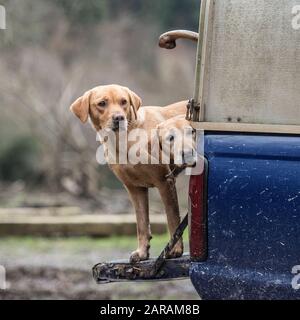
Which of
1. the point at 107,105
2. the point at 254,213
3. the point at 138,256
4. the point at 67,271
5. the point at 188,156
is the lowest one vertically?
the point at 67,271

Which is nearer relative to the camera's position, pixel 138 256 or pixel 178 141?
pixel 178 141

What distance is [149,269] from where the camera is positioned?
529cm

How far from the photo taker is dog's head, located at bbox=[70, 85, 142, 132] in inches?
221

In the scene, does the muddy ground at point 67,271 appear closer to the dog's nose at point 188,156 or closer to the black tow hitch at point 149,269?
the black tow hitch at point 149,269

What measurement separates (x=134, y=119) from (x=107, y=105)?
18 cm

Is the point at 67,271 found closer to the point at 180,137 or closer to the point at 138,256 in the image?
the point at 138,256

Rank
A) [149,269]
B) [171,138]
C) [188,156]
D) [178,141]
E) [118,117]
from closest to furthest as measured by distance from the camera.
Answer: [188,156]
[178,141]
[171,138]
[149,269]
[118,117]

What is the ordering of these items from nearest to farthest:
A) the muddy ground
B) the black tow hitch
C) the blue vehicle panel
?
the blue vehicle panel → the black tow hitch → the muddy ground

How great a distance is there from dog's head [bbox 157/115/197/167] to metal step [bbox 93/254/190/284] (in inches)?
22.4

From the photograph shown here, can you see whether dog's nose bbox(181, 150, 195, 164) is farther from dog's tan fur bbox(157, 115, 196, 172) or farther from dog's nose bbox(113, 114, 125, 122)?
dog's nose bbox(113, 114, 125, 122)

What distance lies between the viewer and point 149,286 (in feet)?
33.9

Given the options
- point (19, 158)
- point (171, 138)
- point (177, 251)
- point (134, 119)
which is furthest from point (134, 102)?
point (19, 158)

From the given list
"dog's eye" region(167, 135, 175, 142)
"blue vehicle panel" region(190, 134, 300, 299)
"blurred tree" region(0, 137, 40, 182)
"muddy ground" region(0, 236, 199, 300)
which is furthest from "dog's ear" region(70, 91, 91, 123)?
"blurred tree" region(0, 137, 40, 182)

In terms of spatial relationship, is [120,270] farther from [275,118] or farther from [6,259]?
[6,259]
